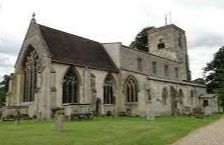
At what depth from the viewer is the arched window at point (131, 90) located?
40.7m

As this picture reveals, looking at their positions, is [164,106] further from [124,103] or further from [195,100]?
[195,100]

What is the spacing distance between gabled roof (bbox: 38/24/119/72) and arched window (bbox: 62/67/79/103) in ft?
4.17

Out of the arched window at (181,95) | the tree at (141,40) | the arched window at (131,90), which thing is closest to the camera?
the arched window at (131,90)

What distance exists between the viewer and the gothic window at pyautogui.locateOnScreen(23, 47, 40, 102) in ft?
112

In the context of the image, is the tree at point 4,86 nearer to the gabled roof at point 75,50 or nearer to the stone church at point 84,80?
the stone church at point 84,80

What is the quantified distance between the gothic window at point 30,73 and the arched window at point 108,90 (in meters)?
8.31

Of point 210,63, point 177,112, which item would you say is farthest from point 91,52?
point 210,63

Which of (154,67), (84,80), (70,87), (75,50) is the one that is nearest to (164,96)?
(154,67)

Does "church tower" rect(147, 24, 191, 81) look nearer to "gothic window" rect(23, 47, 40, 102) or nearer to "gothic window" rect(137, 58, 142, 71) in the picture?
"gothic window" rect(137, 58, 142, 71)

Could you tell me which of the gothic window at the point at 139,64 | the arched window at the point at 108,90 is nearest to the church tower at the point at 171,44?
the gothic window at the point at 139,64

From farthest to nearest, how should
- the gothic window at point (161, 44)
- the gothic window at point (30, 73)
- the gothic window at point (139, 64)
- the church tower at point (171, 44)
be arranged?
the gothic window at point (161, 44)
the church tower at point (171, 44)
the gothic window at point (139, 64)
the gothic window at point (30, 73)

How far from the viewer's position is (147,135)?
16266mm

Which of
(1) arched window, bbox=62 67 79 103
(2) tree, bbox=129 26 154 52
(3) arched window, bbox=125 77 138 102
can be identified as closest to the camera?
(1) arched window, bbox=62 67 79 103

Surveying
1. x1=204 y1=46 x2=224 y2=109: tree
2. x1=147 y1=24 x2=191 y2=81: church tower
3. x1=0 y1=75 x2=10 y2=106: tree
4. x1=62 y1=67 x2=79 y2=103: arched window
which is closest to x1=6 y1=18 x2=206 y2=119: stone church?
x1=62 y1=67 x2=79 y2=103: arched window
